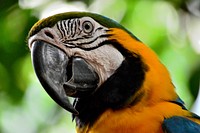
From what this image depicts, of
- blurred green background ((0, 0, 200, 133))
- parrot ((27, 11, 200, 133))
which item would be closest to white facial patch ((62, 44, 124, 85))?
parrot ((27, 11, 200, 133))

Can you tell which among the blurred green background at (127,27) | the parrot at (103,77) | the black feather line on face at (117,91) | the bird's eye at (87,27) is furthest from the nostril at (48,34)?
the blurred green background at (127,27)

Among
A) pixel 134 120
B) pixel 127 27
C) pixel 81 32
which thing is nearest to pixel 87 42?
pixel 81 32

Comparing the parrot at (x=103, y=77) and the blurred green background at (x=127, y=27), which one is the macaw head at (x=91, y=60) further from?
the blurred green background at (x=127, y=27)

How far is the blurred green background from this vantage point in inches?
121

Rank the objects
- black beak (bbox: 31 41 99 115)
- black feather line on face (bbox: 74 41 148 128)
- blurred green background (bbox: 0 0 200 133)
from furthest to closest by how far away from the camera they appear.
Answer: blurred green background (bbox: 0 0 200 133), black feather line on face (bbox: 74 41 148 128), black beak (bbox: 31 41 99 115)

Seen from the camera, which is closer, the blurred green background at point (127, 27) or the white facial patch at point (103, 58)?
the white facial patch at point (103, 58)

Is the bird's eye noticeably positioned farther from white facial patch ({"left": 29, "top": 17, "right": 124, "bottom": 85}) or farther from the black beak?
the black beak

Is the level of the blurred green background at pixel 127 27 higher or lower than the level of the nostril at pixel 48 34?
lower

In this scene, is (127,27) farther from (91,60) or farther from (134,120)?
(134,120)

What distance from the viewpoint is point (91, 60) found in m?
2.44

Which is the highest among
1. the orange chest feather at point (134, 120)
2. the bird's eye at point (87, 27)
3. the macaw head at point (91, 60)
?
the bird's eye at point (87, 27)

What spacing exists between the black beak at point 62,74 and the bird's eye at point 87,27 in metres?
0.14

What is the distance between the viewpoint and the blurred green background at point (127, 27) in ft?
10.0

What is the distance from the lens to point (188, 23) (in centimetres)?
325
